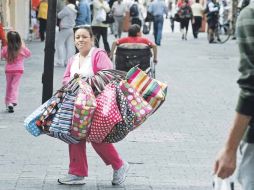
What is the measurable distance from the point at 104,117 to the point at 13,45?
548 cm

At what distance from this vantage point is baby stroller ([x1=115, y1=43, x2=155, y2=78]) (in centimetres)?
1362

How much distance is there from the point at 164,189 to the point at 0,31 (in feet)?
21.2

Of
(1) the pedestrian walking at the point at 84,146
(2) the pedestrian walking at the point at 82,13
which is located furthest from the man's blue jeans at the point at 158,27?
(1) the pedestrian walking at the point at 84,146

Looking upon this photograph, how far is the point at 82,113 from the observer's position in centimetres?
665

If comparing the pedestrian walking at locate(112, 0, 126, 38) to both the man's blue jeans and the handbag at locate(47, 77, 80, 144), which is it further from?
the handbag at locate(47, 77, 80, 144)

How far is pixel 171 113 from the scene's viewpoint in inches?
472

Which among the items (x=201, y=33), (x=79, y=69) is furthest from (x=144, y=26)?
(x=79, y=69)

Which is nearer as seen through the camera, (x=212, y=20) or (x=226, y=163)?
(x=226, y=163)

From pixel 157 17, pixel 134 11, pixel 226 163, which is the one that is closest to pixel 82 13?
pixel 157 17

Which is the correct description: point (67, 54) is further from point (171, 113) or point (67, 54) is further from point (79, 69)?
point (79, 69)

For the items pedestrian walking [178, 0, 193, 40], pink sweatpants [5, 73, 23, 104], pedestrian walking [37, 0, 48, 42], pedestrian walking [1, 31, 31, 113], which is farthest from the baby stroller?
pedestrian walking [178, 0, 193, 40]

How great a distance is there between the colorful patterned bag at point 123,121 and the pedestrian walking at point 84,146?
9.4 inches

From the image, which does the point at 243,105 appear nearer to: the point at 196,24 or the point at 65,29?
the point at 65,29

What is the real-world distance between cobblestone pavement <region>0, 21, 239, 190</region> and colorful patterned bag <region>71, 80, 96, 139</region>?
68 centimetres
